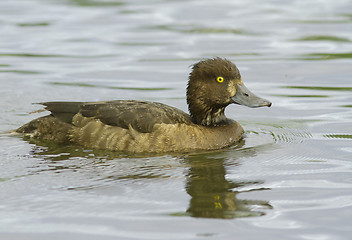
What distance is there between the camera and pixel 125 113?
8.77 metres

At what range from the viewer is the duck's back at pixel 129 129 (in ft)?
28.4

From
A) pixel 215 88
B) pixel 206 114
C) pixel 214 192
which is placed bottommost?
pixel 214 192

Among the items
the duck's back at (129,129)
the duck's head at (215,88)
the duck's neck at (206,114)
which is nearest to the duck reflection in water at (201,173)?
the duck's back at (129,129)

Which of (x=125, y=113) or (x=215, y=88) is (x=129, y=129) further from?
(x=215, y=88)

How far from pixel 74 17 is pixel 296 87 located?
7.26 metres

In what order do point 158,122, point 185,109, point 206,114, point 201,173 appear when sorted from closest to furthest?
1. point 201,173
2. point 158,122
3. point 206,114
4. point 185,109

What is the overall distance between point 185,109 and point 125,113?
226 centimetres

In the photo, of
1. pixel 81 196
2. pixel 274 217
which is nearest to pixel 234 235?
pixel 274 217

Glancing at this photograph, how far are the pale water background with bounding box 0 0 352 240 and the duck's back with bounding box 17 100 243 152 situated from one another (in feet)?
0.71

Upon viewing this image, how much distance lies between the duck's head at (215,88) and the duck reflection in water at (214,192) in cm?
89

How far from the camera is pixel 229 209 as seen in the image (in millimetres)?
6570

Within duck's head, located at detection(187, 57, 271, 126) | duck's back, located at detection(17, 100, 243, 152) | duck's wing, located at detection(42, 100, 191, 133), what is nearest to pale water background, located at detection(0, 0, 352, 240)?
duck's back, located at detection(17, 100, 243, 152)

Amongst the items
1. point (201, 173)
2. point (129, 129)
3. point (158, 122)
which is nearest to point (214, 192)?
point (201, 173)

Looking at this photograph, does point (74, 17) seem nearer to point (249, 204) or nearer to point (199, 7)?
point (199, 7)
